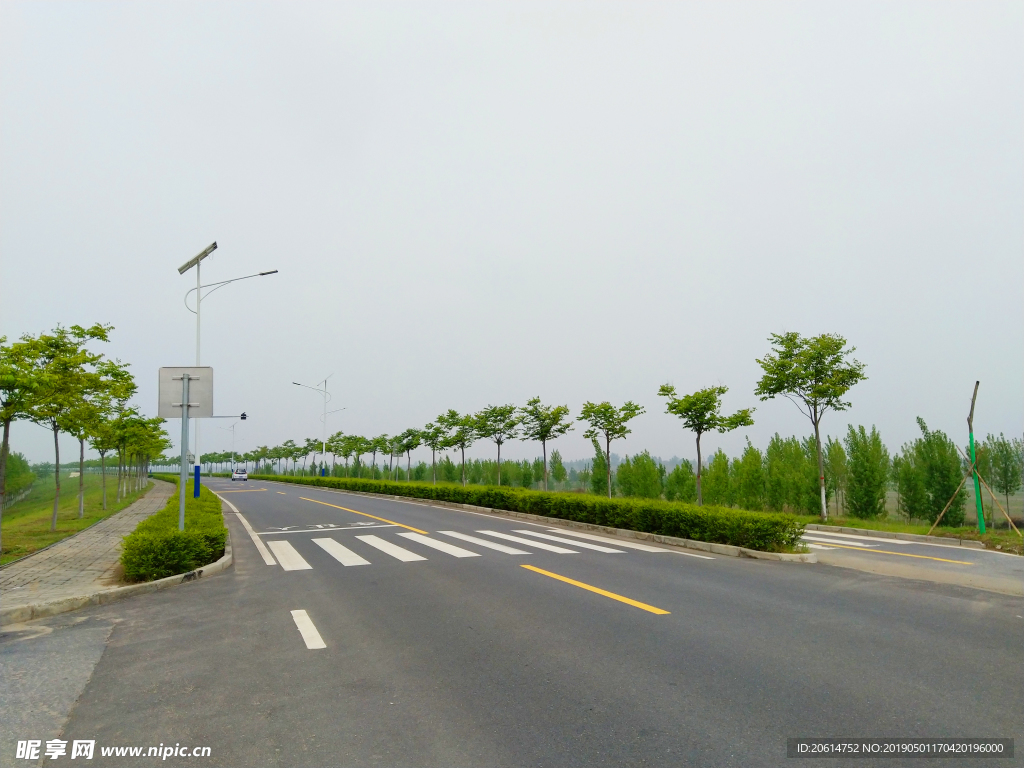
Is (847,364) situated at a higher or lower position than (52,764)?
higher

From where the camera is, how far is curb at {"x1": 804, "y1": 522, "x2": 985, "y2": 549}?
49.5 feet

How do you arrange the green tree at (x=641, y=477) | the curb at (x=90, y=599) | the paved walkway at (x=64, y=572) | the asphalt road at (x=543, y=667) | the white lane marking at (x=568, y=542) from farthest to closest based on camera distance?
the green tree at (x=641, y=477)
the white lane marking at (x=568, y=542)
the paved walkway at (x=64, y=572)
the curb at (x=90, y=599)
the asphalt road at (x=543, y=667)

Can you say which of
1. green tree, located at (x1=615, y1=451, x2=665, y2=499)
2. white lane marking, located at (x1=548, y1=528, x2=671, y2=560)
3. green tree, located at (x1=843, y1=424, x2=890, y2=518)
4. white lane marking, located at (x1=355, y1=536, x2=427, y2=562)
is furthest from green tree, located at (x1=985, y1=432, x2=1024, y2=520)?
white lane marking, located at (x1=355, y1=536, x2=427, y2=562)

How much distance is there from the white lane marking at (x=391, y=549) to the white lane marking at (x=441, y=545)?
719mm

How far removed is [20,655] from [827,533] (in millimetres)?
18959

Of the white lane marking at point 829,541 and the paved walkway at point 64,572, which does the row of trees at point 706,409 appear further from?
→ the paved walkway at point 64,572

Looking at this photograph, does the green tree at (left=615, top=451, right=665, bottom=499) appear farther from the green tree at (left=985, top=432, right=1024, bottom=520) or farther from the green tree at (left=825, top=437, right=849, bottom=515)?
the green tree at (left=985, top=432, right=1024, bottom=520)

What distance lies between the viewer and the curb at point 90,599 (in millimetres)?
7531

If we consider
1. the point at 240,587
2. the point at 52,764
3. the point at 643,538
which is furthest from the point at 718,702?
the point at 643,538

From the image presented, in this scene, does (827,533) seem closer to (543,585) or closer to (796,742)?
(543,585)

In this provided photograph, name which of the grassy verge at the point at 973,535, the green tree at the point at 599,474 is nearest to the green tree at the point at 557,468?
the green tree at the point at 599,474

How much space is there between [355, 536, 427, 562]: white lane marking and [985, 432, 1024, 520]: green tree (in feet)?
90.2

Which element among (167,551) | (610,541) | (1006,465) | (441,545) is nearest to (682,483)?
(1006,465)

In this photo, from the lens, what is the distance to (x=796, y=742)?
3.91 metres
